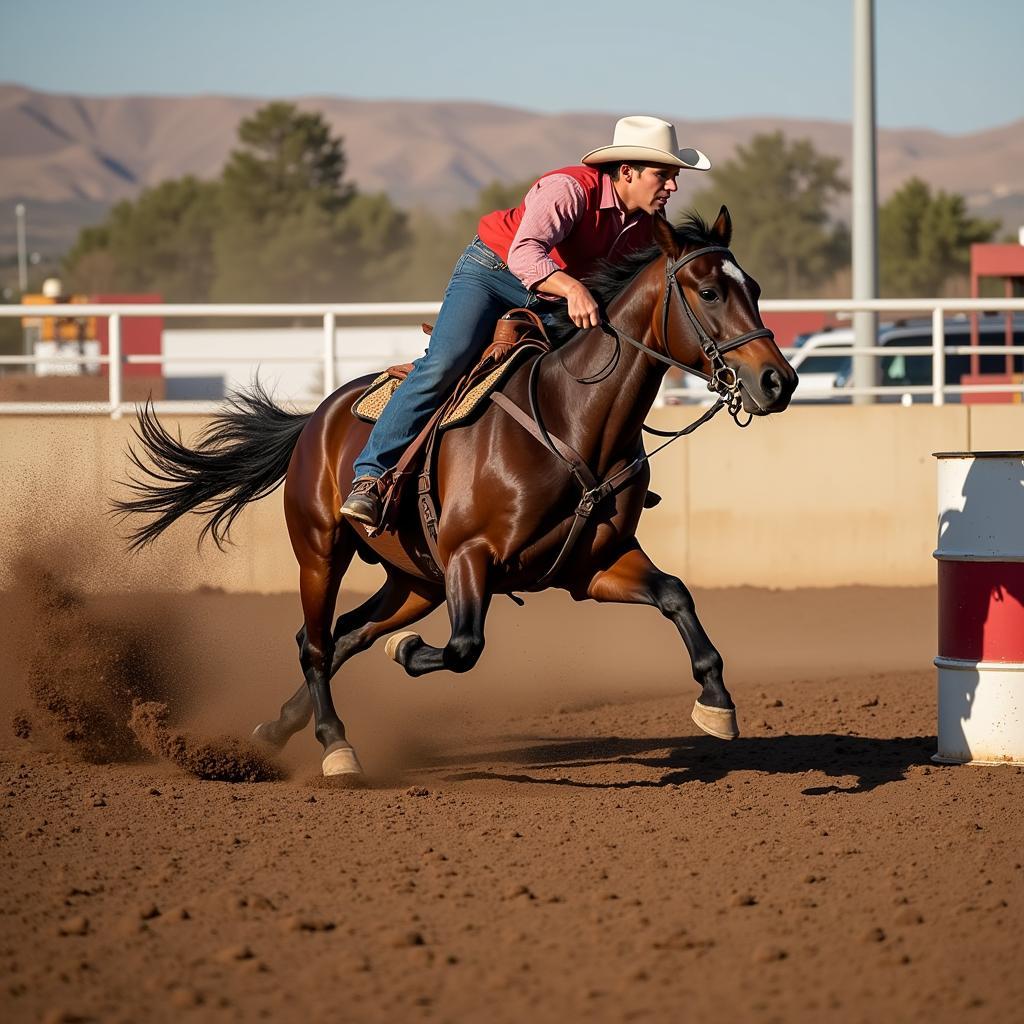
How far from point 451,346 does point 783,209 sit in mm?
127185

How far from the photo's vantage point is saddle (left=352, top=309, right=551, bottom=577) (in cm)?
603

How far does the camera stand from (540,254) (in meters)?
5.71

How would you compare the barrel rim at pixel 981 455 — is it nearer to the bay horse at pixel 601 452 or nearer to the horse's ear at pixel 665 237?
the bay horse at pixel 601 452

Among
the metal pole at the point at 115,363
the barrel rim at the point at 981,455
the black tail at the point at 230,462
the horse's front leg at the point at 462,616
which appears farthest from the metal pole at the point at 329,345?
the barrel rim at the point at 981,455

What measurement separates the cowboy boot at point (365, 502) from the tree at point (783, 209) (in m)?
119

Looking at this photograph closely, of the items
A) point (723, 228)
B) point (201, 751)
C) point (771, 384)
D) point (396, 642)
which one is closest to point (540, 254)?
point (723, 228)

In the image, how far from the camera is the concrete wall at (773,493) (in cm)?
1161

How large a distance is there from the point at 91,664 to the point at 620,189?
3368 mm

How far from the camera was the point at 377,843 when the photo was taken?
510 cm

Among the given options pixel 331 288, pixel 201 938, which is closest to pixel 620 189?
pixel 201 938

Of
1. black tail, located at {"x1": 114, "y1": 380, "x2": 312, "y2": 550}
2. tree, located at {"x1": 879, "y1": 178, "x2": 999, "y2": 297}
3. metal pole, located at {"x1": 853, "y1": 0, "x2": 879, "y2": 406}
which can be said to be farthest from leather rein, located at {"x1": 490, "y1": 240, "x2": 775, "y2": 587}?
tree, located at {"x1": 879, "y1": 178, "x2": 999, "y2": 297}

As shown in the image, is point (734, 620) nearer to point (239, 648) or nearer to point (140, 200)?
point (239, 648)

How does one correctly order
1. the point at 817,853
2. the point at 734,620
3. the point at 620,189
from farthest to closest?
the point at 734,620, the point at 620,189, the point at 817,853

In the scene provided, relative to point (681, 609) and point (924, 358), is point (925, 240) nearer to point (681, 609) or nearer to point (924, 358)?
point (924, 358)
